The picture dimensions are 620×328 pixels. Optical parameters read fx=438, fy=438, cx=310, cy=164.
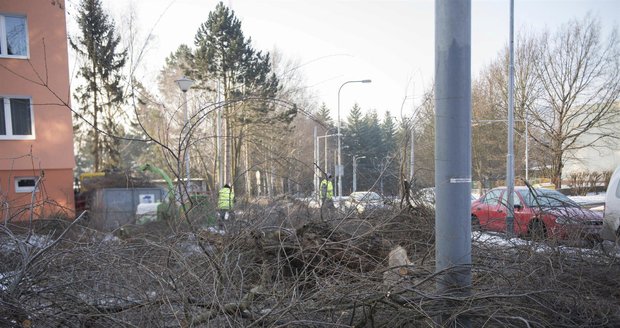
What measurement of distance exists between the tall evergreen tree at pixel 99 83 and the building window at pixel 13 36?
2.25 m

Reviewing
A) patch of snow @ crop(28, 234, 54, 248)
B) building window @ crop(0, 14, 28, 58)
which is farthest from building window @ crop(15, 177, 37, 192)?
patch of snow @ crop(28, 234, 54, 248)

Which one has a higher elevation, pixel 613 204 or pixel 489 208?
pixel 613 204

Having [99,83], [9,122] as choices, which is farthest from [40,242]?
[99,83]

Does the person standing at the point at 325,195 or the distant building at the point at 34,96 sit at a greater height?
the distant building at the point at 34,96

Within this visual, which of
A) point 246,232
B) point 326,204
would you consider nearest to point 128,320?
point 246,232

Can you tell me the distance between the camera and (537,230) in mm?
4574

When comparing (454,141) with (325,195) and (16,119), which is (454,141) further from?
(16,119)

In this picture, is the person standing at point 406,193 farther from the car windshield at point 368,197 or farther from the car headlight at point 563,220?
the car headlight at point 563,220

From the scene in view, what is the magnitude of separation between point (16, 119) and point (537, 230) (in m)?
16.1

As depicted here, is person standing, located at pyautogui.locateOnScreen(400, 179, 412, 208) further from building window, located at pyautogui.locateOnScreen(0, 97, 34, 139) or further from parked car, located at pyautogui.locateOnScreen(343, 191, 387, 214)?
building window, located at pyautogui.locateOnScreen(0, 97, 34, 139)

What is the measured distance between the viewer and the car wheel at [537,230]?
4.44m

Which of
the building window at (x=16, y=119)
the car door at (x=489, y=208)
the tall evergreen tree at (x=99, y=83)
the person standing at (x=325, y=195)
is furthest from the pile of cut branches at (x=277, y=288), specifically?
the building window at (x=16, y=119)

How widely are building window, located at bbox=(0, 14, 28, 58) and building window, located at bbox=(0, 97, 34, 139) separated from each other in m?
1.57

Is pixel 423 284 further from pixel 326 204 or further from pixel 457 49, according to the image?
pixel 326 204
